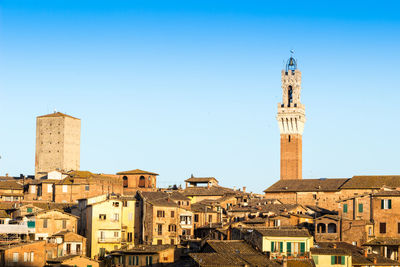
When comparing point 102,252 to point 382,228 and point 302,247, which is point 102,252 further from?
point 382,228

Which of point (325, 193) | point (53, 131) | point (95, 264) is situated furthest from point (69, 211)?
point (53, 131)

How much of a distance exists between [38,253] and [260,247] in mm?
18058

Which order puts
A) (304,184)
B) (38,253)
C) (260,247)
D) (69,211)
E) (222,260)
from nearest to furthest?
1. (222,260)
2. (260,247)
3. (38,253)
4. (69,211)
5. (304,184)

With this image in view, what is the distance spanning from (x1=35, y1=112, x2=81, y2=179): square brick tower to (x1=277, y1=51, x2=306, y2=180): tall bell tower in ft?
118

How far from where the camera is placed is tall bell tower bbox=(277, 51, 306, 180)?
13912cm

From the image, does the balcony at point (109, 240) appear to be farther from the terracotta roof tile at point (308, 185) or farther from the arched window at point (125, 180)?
the terracotta roof tile at point (308, 185)

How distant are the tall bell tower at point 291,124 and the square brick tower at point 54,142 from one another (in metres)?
36.0

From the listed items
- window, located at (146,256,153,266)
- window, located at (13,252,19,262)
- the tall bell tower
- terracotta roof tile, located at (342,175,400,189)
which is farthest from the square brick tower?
window, located at (146,256,153,266)

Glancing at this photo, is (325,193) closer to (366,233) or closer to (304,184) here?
(304,184)

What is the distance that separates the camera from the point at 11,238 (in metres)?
73.2

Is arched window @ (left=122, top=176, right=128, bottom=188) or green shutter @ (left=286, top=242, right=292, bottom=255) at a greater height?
arched window @ (left=122, top=176, right=128, bottom=188)

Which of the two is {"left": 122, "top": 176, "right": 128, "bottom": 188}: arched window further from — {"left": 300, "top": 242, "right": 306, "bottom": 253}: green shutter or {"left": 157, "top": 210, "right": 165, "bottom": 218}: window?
{"left": 300, "top": 242, "right": 306, "bottom": 253}: green shutter

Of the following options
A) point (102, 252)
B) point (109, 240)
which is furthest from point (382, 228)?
point (102, 252)

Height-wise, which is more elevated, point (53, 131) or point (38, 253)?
point (53, 131)
